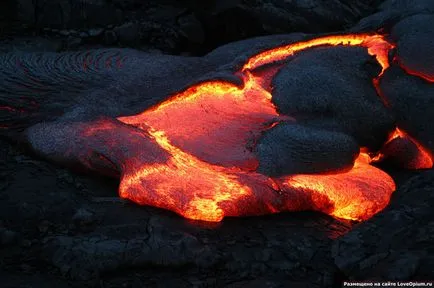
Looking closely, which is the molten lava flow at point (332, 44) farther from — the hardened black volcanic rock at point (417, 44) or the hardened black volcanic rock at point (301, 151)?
the hardened black volcanic rock at point (301, 151)

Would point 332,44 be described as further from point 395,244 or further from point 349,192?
point 395,244

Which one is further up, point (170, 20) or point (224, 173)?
point (170, 20)

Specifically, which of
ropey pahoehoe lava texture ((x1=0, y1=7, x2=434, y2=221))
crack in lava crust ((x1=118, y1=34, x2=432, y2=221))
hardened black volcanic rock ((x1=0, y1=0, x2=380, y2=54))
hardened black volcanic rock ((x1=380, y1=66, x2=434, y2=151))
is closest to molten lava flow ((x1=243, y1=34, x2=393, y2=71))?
ropey pahoehoe lava texture ((x1=0, y1=7, x2=434, y2=221))

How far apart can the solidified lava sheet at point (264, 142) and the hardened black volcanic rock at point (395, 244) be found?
0.36 metres

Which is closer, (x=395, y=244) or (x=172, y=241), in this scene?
(x=395, y=244)

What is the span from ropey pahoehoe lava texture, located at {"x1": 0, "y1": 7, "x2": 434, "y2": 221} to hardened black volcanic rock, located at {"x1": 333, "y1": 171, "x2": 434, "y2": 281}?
0.36m

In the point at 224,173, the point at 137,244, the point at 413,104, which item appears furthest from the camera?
the point at 413,104

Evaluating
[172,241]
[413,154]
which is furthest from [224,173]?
[413,154]

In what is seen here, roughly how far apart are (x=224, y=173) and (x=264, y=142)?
0.36 m

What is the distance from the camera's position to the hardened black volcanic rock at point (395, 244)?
204cm

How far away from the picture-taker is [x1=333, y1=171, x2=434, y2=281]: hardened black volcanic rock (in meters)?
2.04

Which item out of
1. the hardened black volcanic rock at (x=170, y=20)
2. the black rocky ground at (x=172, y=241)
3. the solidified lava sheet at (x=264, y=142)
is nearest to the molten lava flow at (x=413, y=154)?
the solidified lava sheet at (x=264, y=142)

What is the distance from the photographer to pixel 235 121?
10.8 ft

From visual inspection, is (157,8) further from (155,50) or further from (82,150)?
(82,150)
